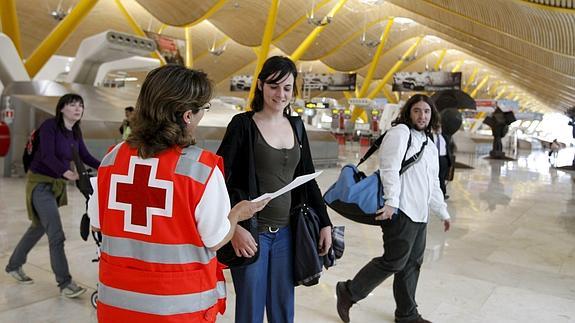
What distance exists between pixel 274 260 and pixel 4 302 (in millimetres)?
2561

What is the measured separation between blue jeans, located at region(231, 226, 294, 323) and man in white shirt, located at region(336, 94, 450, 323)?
107 centimetres

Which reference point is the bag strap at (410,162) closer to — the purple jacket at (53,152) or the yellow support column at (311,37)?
the purple jacket at (53,152)

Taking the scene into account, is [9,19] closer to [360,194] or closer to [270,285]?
[360,194]

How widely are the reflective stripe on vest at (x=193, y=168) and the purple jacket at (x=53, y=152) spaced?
2581 mm

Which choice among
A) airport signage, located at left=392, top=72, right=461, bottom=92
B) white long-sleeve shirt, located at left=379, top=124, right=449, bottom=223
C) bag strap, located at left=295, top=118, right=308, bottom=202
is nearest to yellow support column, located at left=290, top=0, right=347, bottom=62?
airport signage, located at left=392, top=72, right=461, bottom=92

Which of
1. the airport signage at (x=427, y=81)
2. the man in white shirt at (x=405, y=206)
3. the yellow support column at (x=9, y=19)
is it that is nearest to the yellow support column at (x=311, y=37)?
the airport signage at (x=427, y=81)

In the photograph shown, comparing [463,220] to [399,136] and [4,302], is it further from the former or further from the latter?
[4,302]

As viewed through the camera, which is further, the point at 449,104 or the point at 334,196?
the point at 449,104

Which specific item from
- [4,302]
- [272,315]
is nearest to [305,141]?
[272,315]

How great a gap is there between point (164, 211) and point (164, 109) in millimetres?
322

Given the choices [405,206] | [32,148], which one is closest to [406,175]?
[405,206]

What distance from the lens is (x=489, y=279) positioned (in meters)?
4.92

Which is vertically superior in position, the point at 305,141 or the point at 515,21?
the point at 515,21

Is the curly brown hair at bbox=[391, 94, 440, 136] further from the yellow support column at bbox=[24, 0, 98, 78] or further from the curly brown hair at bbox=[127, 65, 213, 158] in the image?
the yellow support column at bbox=[24, 0, 98, 78]
